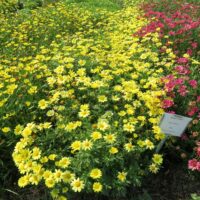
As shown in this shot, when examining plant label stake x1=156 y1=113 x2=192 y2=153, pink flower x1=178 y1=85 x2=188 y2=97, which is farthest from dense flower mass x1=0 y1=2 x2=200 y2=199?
plant label stake x1=156 y1=113 x2=192 y2=153

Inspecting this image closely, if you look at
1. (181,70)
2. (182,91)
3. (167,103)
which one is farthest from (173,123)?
(181,70)

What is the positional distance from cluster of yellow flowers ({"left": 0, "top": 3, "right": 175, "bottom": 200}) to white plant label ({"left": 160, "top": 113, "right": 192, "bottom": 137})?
0.12 metres

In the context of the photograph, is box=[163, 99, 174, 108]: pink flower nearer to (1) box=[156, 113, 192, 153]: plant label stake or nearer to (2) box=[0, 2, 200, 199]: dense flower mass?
(2) box=[0, 2, 200, 199]: dense flower mass

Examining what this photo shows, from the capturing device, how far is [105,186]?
2.57 meters

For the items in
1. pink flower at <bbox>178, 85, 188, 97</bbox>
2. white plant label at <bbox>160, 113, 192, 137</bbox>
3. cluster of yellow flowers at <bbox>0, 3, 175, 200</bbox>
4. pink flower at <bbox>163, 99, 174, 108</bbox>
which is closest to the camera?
cluster of yellow flowers at <bbox>0, 3, 175, 200</bbox>

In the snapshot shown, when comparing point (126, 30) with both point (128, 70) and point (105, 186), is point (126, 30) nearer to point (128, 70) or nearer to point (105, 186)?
point (128, 70)

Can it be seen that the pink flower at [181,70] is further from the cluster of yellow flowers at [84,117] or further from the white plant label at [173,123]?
the white plant label at [173,123]

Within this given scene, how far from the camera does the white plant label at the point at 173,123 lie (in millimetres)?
2723

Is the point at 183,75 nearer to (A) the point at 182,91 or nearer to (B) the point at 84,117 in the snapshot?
(A) the point at 182,91

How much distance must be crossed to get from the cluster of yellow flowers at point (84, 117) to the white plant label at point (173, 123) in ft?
0.40

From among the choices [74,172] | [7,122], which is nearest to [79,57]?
[7,122]

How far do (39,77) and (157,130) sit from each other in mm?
1722

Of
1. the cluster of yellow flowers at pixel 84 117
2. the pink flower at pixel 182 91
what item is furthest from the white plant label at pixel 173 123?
the pink flower at pixel 182 91

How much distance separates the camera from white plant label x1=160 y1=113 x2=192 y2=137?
8.93 ft
